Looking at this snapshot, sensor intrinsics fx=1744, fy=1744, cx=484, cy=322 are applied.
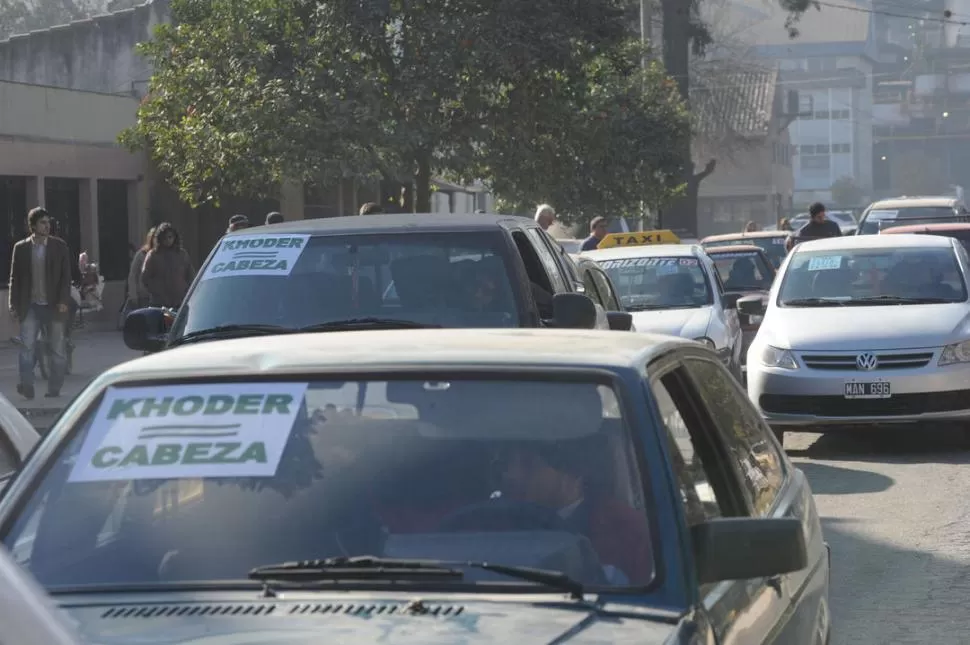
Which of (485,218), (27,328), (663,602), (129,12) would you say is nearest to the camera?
(663,602)

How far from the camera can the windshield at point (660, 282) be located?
16.9 meters

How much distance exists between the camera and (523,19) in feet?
73.0

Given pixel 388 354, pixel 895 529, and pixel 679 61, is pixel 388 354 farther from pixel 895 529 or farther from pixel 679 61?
pixel 679 61

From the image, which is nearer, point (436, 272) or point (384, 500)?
point (384, 500)

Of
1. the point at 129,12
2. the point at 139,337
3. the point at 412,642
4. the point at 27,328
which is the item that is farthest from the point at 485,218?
the point at 129,12

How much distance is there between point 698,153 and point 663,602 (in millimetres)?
70504

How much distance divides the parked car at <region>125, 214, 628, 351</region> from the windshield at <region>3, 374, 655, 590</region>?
4.20 m

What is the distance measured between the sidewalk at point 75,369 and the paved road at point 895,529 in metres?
5.93

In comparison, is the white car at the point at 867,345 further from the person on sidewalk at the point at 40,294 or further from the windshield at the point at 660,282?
the person on sidewalk at the point at 40,294

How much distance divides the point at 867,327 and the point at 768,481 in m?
8.15

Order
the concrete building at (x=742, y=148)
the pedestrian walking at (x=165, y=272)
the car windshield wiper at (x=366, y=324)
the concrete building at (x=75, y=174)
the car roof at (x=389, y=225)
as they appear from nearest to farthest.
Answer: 1. the car windshield wiper at (x=366, y=324)
2. the car roof at (x=389, y=225)
3. the pedestrian walking at (x=165, y=272)
4. the concrete building at (x=75, y=174)
5. the concrete building at (x=742, y=148)

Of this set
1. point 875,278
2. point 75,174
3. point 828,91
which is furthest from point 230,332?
point 828,91

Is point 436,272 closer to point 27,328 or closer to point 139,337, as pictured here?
point 139,337

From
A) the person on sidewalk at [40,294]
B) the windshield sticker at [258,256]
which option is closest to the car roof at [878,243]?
the windshield sticker at [258,256]
